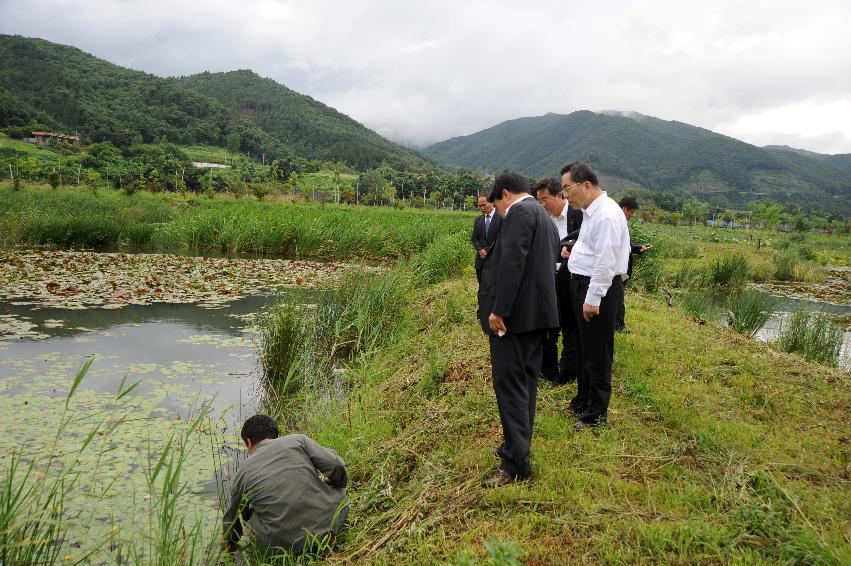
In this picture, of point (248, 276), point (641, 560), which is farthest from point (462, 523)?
point (248, 276)

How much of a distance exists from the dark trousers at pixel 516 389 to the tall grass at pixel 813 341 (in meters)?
5.81

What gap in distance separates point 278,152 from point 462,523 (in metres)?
88.8

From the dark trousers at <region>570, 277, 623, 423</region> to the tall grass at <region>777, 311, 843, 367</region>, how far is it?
15.9ft

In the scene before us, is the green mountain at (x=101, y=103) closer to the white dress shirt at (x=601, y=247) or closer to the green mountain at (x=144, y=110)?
the green mountain at (x=144, y=110)

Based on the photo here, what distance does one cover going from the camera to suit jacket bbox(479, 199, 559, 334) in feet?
9.68

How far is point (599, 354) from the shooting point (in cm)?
366

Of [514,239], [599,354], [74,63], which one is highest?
[74,63]

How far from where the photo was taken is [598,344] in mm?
3652

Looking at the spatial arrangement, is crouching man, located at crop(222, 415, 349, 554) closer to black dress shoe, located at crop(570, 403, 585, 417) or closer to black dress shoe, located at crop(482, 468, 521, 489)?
black dress shoe, located at crop(482, 468, 521, 489)

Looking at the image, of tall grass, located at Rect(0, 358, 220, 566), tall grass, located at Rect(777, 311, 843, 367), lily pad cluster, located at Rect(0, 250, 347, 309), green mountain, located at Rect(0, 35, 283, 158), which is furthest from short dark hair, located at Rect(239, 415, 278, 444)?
green mountain, located at Rect(0, 35, 283, 158)

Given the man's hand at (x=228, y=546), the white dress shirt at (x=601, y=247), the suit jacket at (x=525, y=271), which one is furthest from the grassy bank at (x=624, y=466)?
the white dress shirt at (x=601, y=247)

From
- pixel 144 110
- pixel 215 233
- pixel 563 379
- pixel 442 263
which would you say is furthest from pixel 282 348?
pixel 144 110

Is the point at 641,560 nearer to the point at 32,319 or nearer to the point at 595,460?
the point at 595,460

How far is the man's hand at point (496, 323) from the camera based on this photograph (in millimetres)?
2988
